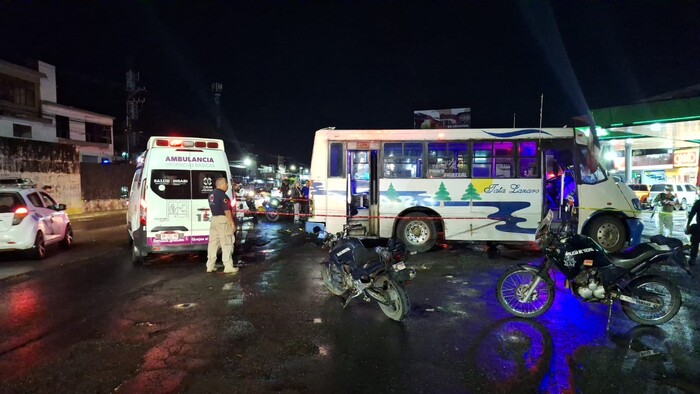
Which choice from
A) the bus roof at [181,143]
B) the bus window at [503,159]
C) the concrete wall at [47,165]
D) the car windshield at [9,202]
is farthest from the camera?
the concrete wall at [47,165]

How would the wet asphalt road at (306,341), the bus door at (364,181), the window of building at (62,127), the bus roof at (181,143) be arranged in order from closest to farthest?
the wet asphalt road at (306,341) < the bus roof at (181,143) < the bus door at (364,181) < the window of building at (62,127)

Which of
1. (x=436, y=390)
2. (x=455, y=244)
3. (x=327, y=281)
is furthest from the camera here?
(x=455, y=244)

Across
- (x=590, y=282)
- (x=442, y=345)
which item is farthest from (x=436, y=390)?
(x=590, y=282)

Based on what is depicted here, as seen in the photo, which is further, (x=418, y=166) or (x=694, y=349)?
(x=418, y=166)

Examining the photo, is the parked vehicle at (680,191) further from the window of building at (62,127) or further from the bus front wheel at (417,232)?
the window of building at (62,127)

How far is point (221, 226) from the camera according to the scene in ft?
27.8

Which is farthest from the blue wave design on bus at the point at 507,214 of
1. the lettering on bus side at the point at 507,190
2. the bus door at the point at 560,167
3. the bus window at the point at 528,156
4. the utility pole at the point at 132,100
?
the utility pole at the point at 132,100

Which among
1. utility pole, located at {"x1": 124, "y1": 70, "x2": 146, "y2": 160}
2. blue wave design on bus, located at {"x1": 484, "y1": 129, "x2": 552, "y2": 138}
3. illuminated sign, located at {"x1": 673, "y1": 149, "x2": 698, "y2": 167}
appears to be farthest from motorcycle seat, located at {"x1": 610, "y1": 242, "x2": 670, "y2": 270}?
utility pole, located at {"x1": 124, "y1": 70, "x2": 146, "y2": 160}

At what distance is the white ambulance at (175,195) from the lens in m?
8.80

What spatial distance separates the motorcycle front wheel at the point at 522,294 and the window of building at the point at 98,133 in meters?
41.1

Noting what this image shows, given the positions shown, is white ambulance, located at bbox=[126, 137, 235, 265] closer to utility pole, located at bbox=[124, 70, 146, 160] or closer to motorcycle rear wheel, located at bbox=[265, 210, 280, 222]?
motorcycle rear wheel, located at bbox=[265, 210, 280, 222]

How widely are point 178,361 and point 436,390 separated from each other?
8.28 feet

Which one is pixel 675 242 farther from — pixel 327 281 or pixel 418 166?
pixel 418 166

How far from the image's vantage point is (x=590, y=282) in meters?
5.59
